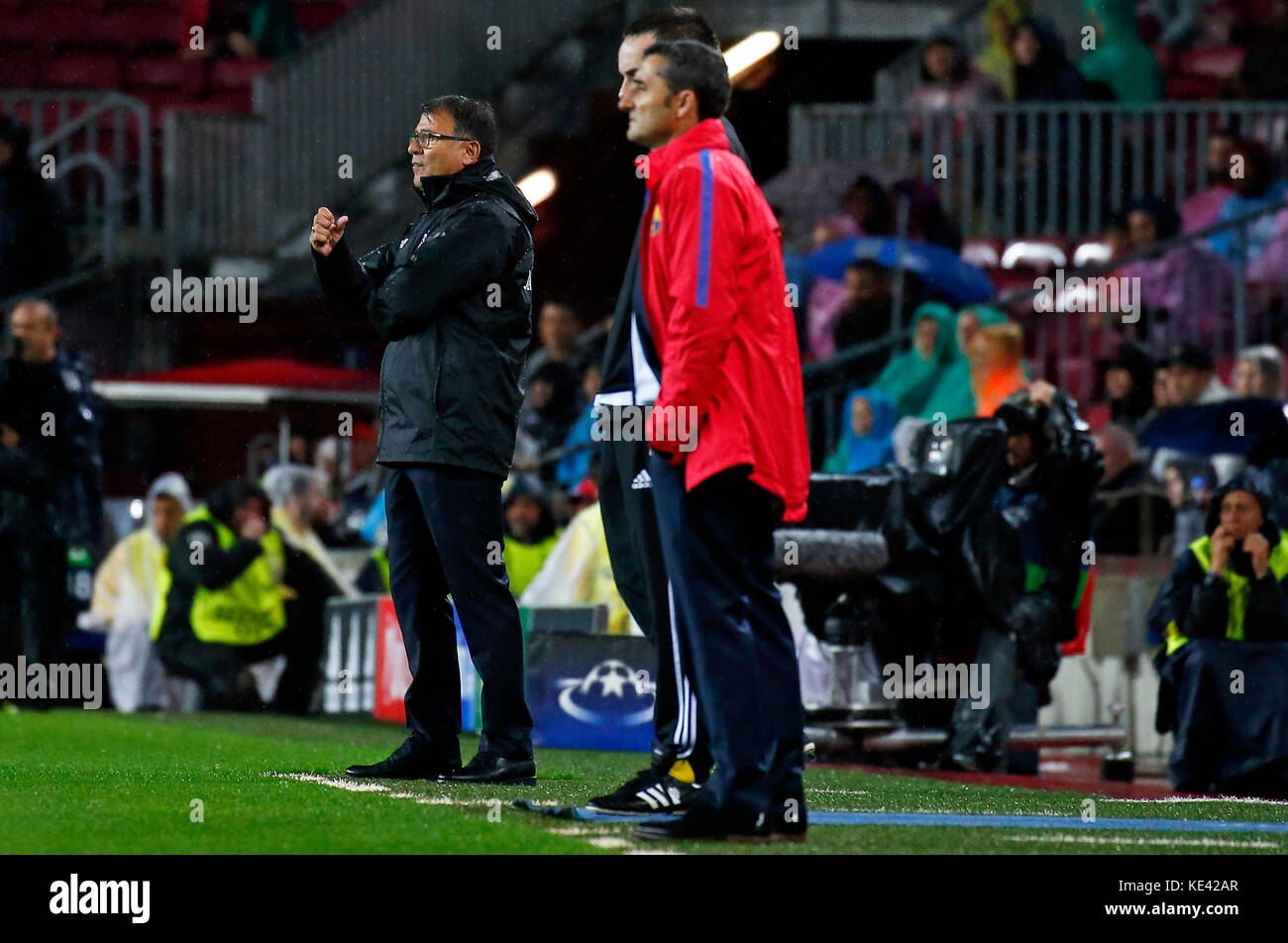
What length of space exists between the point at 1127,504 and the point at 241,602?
536 cm

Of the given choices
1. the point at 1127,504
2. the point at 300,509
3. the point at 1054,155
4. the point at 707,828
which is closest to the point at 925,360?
the point at 1127,504

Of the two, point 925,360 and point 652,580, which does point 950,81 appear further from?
point 652,580

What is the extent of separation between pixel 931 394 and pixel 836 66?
771 centimetres


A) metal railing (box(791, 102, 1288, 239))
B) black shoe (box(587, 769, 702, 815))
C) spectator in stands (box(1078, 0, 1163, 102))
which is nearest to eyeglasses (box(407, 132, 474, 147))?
black shoe (box(587, 769, 702, 815))

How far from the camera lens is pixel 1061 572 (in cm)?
1040

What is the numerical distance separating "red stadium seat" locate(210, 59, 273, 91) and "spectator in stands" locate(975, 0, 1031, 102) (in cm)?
668

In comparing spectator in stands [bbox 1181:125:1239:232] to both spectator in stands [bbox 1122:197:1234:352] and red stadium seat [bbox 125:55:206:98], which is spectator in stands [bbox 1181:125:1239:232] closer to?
spectator in stands [bbox 1122:197:1234:352]

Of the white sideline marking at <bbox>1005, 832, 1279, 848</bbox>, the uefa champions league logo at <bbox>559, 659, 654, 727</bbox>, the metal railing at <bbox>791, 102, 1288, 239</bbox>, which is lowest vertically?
the white sideline marking at <bbox>1005, 832, 1279, 848</bbox>

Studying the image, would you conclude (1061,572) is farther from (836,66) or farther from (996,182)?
(836,66)

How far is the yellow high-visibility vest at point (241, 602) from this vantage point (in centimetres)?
1415

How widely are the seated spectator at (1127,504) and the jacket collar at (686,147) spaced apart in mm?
7813

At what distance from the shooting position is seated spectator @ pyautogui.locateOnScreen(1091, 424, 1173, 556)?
13078 mm
